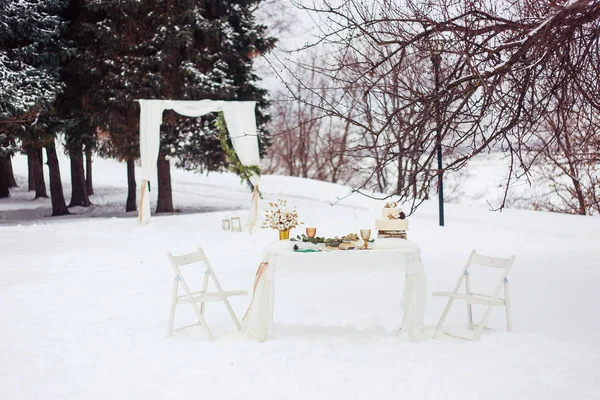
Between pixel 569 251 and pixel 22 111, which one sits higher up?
pixel 22 111

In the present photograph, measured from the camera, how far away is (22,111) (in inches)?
614

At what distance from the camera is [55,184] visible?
19.4 meters

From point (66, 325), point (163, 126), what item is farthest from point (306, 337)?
point (163, 126)

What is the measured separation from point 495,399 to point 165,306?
4.18m

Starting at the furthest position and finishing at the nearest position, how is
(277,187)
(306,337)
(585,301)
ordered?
1. (277,187)
2. (585,301)
3. (306,337)

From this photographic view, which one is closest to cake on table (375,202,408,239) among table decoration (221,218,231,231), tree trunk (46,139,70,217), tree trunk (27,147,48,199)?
table decoration (221,218,231,231)

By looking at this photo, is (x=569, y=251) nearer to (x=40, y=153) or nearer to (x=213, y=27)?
(x=213, y=27)

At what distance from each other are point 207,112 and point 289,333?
902 cm

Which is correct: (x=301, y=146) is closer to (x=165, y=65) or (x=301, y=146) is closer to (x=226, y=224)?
(x=165, y=65)

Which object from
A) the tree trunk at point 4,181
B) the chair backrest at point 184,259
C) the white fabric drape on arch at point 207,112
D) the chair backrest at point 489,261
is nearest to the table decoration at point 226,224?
the white fabric drape on arch at point 207,112

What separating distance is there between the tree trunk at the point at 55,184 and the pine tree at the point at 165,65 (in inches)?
74.7

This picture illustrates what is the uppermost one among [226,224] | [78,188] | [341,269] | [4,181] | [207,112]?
[207,112]

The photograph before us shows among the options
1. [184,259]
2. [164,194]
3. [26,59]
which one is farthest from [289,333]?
[164,194]

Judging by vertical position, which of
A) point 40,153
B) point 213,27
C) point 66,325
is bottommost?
point 66,325
